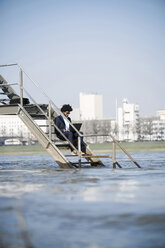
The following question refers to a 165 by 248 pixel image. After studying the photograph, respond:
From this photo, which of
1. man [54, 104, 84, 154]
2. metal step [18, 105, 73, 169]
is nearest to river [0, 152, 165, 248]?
metal step [18, 105, 73, 169]

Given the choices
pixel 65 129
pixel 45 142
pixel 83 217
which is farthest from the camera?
pixel 65 129

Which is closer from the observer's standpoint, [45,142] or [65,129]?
[45,142]

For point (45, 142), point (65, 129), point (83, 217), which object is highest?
point (65, 129)

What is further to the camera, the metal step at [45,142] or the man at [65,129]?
the man at [65,129]

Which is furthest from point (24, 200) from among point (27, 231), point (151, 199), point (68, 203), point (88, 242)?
point (88, 242)

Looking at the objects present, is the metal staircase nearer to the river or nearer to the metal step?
the metal step

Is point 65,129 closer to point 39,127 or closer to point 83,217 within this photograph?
point 39,127

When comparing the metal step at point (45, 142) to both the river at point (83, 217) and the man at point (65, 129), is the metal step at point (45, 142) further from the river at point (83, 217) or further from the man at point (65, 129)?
the river at point (83, 217)

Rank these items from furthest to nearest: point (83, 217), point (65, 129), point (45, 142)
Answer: point (65, 129), point (45, 142), point (83, 217)

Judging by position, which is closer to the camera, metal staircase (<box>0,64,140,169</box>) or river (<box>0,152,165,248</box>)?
river (<box>0,152,165,248</box>)

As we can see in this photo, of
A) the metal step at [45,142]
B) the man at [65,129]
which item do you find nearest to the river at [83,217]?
the metal step at [45,142]

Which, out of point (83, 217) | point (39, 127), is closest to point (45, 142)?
point (39, 127)

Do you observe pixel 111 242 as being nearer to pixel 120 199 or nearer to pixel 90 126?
pixel 120 199

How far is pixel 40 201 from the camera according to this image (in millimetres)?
6527
